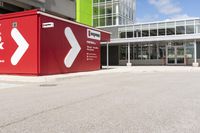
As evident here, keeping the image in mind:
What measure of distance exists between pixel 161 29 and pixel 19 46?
23880 millimetres

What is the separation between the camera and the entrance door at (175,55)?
4067 centimetres

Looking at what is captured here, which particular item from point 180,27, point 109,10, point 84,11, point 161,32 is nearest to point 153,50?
point 161,32

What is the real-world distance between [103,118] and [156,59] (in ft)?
120

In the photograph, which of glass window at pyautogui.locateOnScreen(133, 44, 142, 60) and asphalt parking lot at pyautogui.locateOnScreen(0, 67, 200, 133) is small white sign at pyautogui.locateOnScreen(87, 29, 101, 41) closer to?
glass window at pyautogui.locateOnScreen(133, 44, 142, 60)

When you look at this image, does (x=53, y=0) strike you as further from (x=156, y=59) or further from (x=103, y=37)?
(x=156, y=59)

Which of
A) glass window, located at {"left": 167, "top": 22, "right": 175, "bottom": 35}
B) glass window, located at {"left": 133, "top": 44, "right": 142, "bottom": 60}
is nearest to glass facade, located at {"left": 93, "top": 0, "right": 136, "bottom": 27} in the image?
glass window, located at {"left": 133, "top": 44, "right": 142, "bottom": 60}

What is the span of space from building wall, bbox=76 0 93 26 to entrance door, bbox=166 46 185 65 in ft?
58.8

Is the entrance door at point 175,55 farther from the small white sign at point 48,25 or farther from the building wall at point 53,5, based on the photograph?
the small white sign at point 48,25

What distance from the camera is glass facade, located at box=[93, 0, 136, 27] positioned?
2076 inches

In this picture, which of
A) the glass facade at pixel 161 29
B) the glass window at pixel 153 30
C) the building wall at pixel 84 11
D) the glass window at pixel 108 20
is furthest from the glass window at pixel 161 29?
the building wall at pixel 84 11

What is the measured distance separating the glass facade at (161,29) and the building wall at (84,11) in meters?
11.8

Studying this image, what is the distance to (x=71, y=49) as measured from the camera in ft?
77.9

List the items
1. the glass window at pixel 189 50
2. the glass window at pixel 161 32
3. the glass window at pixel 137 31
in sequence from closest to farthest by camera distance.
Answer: the glass window at pixel 161 32
the glass window at pixel 189 50
the glass window at pixel 137 31

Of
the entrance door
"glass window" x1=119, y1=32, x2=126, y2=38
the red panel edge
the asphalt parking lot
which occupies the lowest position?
the asphalt parking lot
